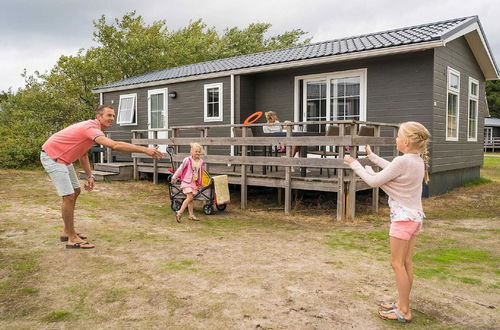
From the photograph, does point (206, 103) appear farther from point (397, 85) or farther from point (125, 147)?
point (125, 147)

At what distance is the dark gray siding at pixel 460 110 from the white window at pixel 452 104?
0.16 meters

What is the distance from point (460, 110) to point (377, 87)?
278cm

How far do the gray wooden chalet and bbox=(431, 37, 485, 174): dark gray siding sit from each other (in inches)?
0.9

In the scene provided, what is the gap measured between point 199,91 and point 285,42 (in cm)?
2246

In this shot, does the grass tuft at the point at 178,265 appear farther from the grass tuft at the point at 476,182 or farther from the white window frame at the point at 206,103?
the grass tuft at the point at 476,182

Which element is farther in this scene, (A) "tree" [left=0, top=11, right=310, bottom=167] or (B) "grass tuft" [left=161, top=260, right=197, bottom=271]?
(A) "tree" [left=0, top=11, right=310, bottom=167]

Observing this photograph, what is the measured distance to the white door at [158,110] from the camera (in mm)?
13438

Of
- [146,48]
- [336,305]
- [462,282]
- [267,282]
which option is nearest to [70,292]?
[267,282]

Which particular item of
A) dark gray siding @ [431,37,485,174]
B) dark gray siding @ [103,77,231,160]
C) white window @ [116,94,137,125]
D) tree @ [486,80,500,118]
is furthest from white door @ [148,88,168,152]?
tree @ [486,80,500,118]

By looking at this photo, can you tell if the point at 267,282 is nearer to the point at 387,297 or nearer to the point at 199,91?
the point at 387,297

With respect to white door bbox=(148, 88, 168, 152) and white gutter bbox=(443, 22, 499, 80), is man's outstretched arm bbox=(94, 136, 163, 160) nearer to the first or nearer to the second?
white gutter bbox=(443, 22, 499, 80)

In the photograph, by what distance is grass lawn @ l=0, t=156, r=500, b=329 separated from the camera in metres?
2.92

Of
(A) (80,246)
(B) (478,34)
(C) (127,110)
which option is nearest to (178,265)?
(A) (80,246)

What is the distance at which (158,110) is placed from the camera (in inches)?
540
